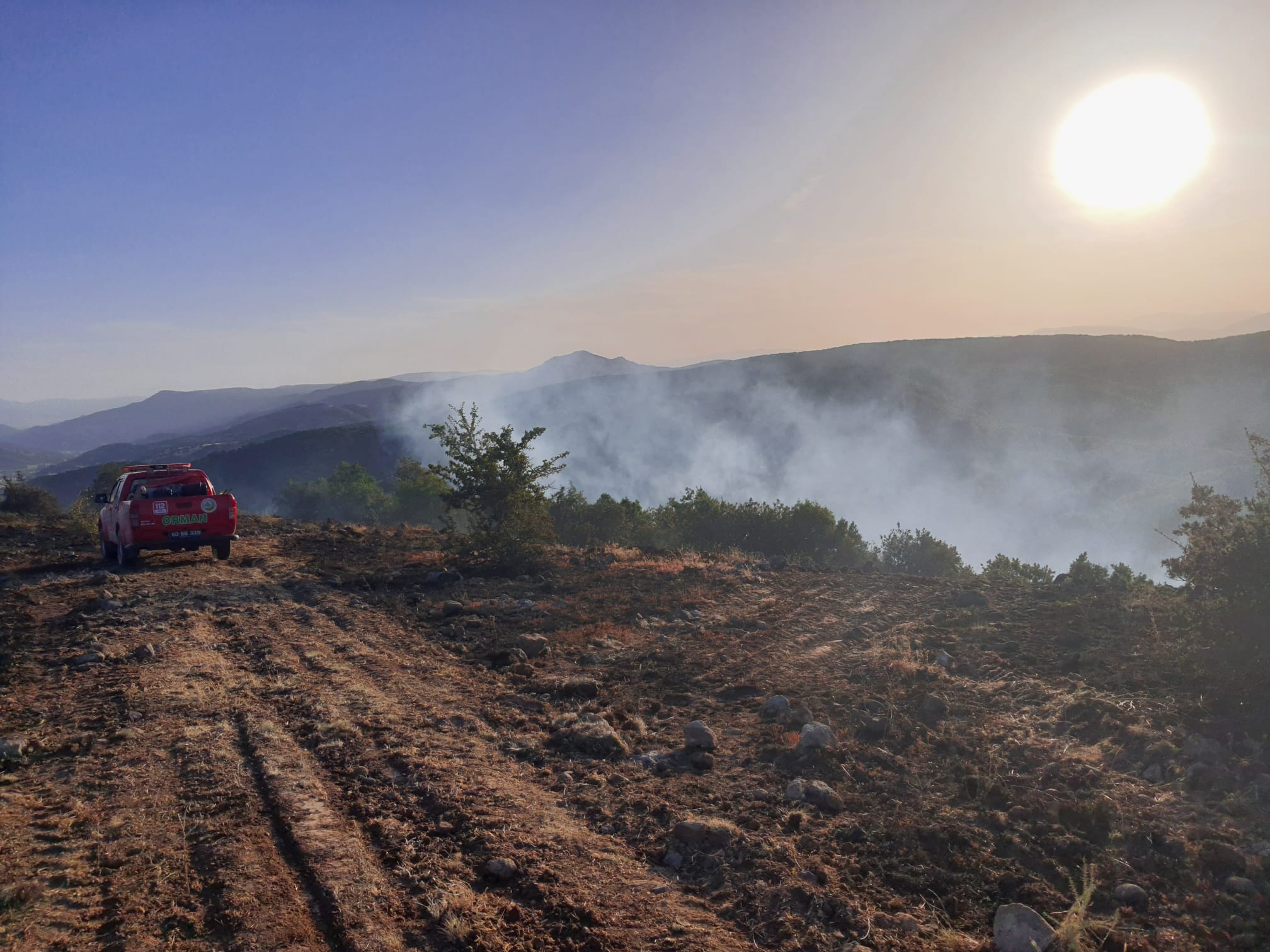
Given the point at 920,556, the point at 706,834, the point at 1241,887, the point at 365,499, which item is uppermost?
the point at 706,834

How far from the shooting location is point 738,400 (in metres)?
105

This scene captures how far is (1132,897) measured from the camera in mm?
3922

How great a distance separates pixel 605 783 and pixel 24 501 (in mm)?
29362

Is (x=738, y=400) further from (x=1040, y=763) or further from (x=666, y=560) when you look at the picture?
(x=1040, y=763)

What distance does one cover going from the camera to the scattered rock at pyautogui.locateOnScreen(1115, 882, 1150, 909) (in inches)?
153

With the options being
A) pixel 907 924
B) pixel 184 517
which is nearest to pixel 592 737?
pixel 907 924

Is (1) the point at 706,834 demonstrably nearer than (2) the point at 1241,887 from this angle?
No

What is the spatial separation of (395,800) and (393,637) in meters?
4.89

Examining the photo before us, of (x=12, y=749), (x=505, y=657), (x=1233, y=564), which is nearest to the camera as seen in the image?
(x=12, y=749)

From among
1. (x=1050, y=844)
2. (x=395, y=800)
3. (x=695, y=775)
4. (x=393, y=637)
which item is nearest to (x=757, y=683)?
(x=695, y=775)

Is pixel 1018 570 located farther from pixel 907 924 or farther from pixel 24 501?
pixel 24 501

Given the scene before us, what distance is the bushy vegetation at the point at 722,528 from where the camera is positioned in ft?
81.0

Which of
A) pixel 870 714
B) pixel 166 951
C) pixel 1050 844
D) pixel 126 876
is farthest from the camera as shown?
pixel 870 714

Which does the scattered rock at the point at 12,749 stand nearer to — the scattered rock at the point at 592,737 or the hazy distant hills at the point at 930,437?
the scattered rock at the point at 592,737
